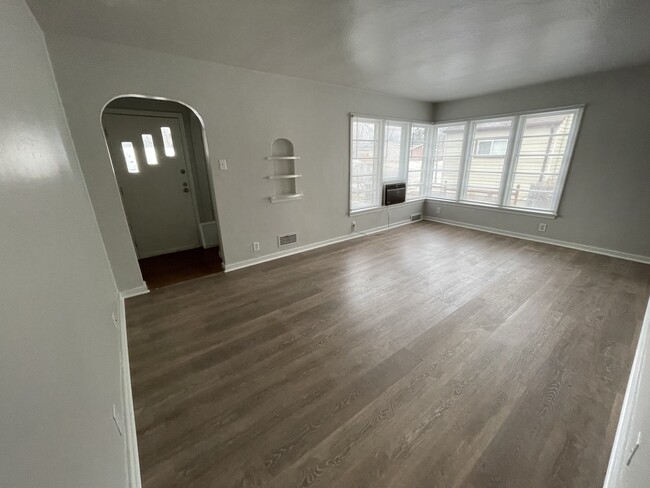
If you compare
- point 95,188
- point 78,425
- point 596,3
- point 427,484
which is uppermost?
point 596,3

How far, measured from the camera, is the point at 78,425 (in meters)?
0.82

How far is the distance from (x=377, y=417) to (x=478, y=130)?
5.45m

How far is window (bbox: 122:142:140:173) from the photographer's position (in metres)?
3.70

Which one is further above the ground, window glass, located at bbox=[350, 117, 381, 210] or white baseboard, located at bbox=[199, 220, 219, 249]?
window glass, located at bbox=[350, 117, 381, 210]

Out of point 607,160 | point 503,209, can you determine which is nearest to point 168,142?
point 503,209

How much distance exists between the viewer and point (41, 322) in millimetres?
750

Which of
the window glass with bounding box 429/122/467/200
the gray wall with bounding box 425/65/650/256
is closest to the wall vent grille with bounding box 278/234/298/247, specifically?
the window glass with bounding box 429/122/467/200

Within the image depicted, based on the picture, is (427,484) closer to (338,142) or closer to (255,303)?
(255,303)

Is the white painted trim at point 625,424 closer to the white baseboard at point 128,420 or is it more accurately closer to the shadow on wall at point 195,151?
the white baseboard at point 128,420

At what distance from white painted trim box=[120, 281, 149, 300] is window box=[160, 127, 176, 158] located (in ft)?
7.05

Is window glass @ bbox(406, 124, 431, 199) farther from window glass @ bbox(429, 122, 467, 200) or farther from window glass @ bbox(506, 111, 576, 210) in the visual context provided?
window glass @ bbox(506, 111, 576, 210)

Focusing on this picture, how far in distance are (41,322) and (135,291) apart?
2.62 meters

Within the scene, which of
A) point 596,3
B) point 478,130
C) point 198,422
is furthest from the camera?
point 478,130

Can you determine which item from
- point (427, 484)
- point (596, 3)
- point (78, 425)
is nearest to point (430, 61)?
point (596, 3)
